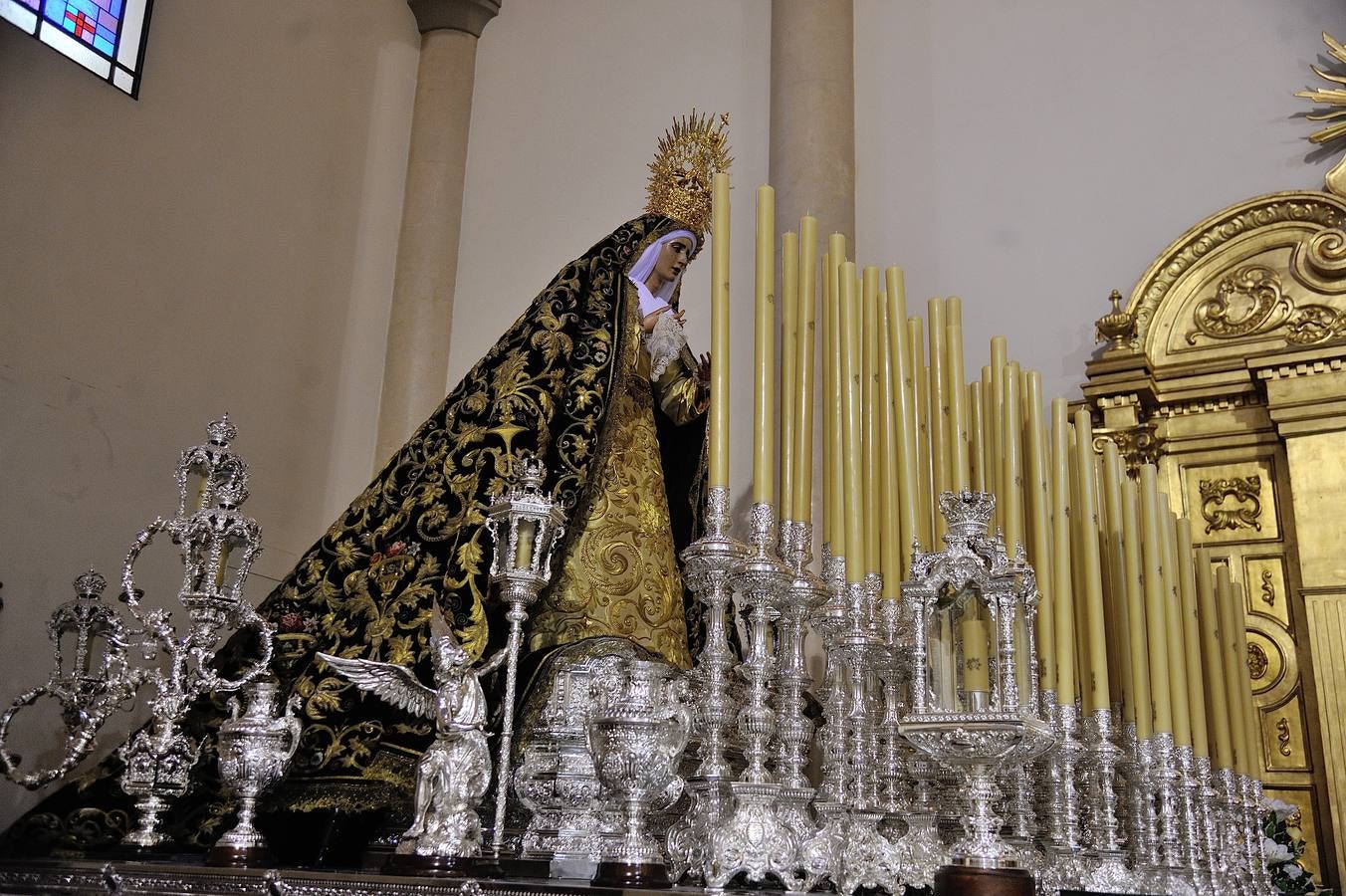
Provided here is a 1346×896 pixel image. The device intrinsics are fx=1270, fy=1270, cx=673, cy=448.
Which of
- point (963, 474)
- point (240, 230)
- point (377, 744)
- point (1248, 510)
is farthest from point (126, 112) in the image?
point (1248, 510)

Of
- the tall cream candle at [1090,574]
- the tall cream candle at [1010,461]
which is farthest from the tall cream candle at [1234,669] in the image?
the tall cream candle at [1010,461]

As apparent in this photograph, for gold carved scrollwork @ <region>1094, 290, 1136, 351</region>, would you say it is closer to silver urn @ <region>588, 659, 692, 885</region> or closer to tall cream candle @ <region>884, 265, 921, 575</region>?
tall cream candle @ <region>884, 265, 921, 575</region>

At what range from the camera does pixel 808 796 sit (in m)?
2.51

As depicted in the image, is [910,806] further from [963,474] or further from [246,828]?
[246,828]

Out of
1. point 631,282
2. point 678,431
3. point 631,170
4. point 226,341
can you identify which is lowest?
point 678,431

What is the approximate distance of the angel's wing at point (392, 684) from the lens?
248cm

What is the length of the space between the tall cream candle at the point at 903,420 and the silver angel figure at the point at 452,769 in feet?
3.78

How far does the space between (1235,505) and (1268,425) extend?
1.08 feet

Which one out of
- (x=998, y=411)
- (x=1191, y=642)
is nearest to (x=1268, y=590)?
(x=1191, y=642)

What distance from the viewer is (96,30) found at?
515 centimetres

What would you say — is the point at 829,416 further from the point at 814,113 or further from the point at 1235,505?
the point at 814,113

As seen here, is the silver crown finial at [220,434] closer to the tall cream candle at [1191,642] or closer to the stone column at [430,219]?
the tall cream candle at [1191,642]

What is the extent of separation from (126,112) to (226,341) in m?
1.06

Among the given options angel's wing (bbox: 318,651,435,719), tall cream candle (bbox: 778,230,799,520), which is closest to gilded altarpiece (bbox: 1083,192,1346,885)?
tall cream candle (bbox: 778,230,799,520)
